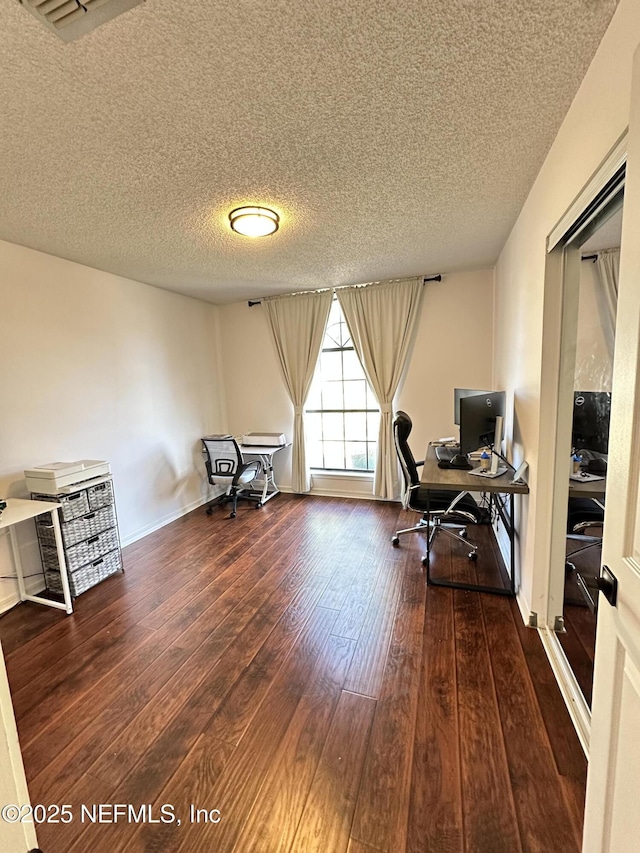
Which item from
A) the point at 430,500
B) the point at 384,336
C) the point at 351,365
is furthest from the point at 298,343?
the point at 430,500

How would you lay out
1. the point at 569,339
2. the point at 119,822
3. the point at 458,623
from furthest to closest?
1. the point at 458,623
2. the point at 569,339
3. the point at 119,822

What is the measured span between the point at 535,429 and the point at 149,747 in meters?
2.40

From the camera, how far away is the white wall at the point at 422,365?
3.76 m

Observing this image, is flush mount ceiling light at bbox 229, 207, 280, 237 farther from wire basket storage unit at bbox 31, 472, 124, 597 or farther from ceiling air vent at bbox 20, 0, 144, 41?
wire basket storage unit at bbox 31, 472, 124, 597

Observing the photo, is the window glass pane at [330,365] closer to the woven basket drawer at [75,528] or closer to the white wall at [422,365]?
the white wall at [422,365]

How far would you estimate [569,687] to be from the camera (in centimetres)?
158

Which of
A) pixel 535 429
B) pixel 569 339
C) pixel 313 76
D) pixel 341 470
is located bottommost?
pixel 341 470

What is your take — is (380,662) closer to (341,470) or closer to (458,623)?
(458,623)

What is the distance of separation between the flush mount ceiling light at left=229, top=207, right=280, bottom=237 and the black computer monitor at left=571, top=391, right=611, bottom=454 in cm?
218

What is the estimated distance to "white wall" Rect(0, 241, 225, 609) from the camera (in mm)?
2588

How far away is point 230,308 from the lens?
4.71 metres

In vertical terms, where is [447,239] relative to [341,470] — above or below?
above

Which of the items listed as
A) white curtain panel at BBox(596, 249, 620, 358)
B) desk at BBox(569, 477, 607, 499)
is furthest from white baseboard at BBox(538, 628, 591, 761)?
white curtain panel at BBox(596, 249, 620, 358)

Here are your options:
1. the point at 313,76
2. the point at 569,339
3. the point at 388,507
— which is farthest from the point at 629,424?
the point at 388,507
